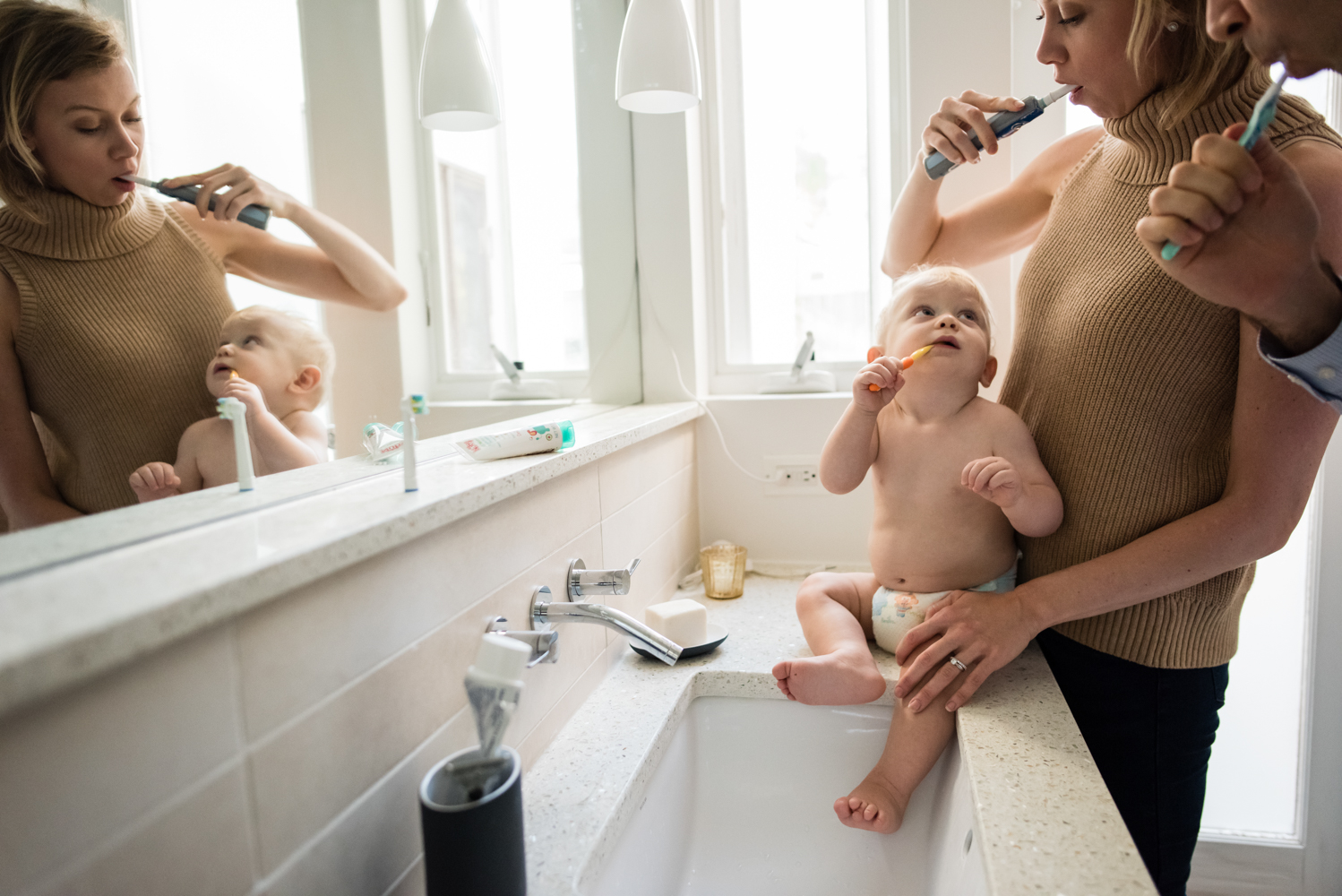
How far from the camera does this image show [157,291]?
2.12ft

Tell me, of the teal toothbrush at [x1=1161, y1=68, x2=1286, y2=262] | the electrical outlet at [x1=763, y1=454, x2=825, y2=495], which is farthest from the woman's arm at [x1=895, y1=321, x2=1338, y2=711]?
the electrical outlet at [x1=763, y1=454, x2=825, y2=495]

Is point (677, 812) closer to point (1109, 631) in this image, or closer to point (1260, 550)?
point (1109, 631)

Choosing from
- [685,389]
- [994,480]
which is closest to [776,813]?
[994,480]

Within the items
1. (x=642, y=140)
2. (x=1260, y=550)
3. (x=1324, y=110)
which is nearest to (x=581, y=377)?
(x=642, y=140)

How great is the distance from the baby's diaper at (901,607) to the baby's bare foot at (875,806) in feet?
0.74

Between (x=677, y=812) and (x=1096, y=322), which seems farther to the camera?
(x=677, y=812)

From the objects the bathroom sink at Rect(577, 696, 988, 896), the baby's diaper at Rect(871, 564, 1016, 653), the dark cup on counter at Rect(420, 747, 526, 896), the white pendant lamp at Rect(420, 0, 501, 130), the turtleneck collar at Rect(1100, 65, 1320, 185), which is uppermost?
the white pendant lamp at Rect(420, 0, 501, 130)

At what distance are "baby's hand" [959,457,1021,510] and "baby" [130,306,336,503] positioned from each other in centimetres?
80

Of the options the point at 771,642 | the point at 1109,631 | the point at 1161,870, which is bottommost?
the point at 1161,870

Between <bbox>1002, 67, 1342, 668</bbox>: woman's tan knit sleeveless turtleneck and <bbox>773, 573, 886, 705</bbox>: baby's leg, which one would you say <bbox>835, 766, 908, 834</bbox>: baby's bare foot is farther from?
<bbox>1002, 67, 1342, 668</bbox>: woman's tan knit sleeveless turtleneck

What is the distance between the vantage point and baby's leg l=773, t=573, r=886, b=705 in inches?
40.3

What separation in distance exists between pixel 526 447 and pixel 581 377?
0.74m

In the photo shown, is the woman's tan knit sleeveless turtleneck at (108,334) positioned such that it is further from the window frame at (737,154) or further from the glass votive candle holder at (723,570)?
the window frame at (737,154)

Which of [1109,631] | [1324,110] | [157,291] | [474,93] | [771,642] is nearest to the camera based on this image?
[157,291]
